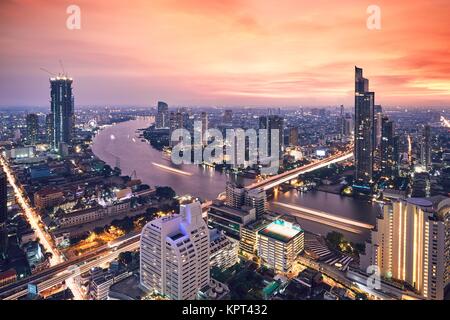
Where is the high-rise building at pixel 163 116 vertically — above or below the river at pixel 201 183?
above

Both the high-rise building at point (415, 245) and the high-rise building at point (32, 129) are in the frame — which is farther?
the high-rise building at point (32, 129)

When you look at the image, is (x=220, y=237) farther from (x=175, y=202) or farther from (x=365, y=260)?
(x=175, y=202)

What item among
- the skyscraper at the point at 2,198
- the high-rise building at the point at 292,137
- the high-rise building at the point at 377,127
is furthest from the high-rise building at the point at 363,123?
the skyscraper at the point at 2,198

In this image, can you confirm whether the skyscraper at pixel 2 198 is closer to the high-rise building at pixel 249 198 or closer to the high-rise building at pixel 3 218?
the high-rise building at pixel 3 218

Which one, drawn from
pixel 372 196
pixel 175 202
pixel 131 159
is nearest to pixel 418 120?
pixel 372 196

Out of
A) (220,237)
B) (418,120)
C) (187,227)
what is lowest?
(220,237)

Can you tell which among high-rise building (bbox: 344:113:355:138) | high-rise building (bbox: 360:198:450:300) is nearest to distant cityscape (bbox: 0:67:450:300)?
high-rise building (bbox: 360:198:450:300)
